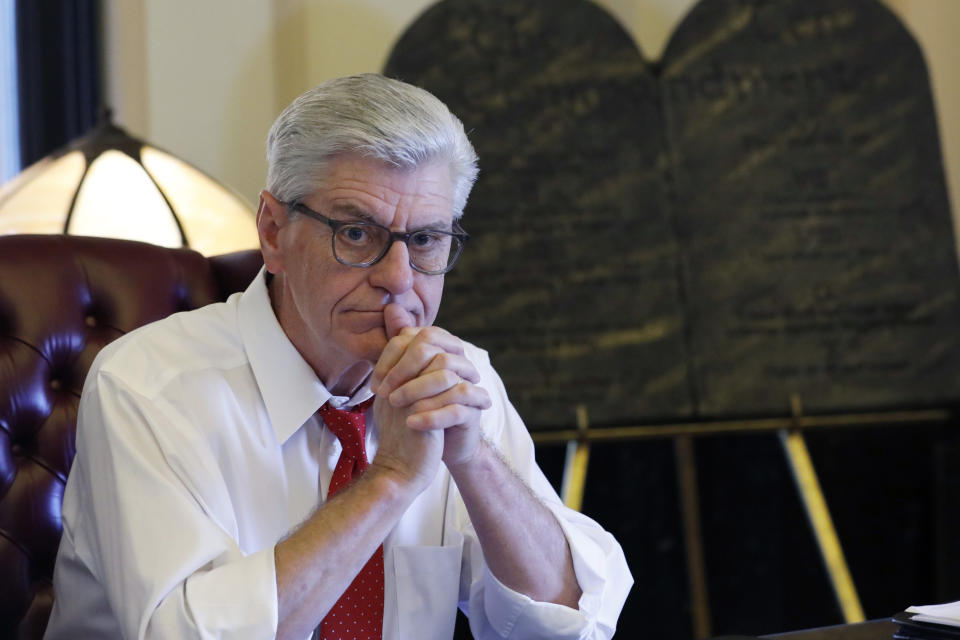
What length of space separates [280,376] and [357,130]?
344mm

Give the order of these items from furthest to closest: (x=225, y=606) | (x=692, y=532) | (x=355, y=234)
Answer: (x=692, y=532) < (x=355, y=234) < (x=225, y=606)

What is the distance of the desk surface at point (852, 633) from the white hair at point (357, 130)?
0.74 meters

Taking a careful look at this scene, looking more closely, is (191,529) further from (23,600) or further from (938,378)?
(938,378)

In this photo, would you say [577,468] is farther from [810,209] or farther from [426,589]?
[426,589]

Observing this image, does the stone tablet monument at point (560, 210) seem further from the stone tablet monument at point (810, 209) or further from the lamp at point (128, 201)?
the lamp at point (128, 201)

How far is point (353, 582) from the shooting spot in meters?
1.51

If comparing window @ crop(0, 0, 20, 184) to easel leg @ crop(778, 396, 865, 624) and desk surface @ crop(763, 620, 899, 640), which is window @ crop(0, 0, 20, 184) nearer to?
easel leg @ crop(778, 396, 865, 624)

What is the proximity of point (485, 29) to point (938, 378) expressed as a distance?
5.26ft

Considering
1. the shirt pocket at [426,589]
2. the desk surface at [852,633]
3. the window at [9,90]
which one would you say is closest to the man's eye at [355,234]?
the shirt pocket at [426,589]

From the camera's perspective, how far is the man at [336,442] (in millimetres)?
1321

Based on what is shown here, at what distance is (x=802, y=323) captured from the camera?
3217mm

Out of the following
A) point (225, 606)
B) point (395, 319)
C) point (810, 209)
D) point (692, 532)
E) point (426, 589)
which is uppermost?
point (395, 319)

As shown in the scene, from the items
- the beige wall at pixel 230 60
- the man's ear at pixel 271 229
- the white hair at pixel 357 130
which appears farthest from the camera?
the beige wall at pixel 230 60

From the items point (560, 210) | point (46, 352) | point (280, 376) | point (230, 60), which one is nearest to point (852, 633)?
point (280, 376)
